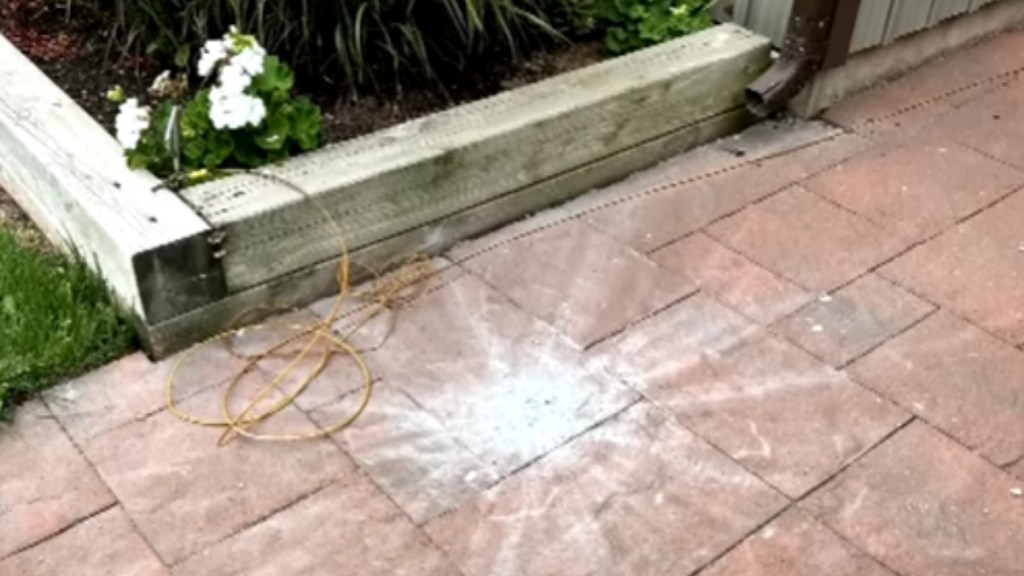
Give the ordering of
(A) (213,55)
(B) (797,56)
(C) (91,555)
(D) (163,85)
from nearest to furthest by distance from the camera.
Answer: (C) (91,555), (A) (213,55), (D) (163,85), (B) (797,56)

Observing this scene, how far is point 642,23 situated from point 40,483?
207 centimetres

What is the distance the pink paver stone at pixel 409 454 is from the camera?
7.77 feet

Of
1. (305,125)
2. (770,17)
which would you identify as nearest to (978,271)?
(770,17)

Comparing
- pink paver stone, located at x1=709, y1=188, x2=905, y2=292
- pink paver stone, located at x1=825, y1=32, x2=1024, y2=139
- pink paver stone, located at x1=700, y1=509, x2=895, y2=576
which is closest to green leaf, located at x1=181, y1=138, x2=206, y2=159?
pink paver stone, located at x1=709, y1=188, x2=905, y2=292

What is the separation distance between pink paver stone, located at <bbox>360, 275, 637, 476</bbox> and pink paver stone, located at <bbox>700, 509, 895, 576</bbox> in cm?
43

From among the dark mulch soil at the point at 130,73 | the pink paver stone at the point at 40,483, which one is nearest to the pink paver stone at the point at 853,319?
the dark mulch soil at the point at 130,73

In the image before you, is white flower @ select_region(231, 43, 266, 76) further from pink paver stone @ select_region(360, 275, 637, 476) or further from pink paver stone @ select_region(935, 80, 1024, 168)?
pink paver stone @ select_region(935, 80, 1024, 168)

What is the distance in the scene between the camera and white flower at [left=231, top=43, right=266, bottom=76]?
2.82 metres

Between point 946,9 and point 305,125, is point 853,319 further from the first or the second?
point 946,9

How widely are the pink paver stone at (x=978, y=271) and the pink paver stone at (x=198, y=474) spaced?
4.81ft

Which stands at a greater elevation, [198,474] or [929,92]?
[929,92]

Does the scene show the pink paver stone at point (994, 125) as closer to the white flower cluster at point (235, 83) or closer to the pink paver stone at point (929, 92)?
the pink paver stone at point (929, 92)

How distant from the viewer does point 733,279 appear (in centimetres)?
300

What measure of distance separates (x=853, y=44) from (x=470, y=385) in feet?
5.72
